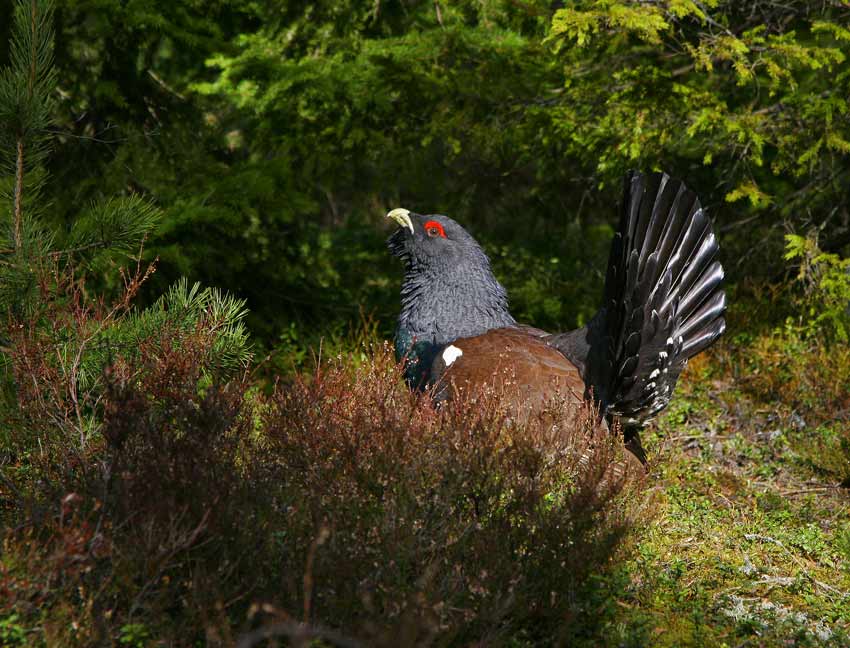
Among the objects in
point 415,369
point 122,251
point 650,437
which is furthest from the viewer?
point 650,437

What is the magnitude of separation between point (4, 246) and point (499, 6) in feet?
16.0

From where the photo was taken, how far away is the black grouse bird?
512 cm

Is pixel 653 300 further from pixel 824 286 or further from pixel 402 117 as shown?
pixel 402 117

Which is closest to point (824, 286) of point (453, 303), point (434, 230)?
point (453, 303)

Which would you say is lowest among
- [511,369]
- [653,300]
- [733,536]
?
[733,536]

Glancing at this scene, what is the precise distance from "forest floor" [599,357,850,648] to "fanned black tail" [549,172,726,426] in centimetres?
49

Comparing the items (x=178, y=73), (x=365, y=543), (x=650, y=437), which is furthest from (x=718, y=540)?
(x=178, y=73)

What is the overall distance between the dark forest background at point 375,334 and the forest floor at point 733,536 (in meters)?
0.03

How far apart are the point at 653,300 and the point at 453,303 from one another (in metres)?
1.59

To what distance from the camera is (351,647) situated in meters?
2.77

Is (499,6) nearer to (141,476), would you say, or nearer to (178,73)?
(178,73)

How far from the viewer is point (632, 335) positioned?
16.6ft

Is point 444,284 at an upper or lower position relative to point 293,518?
lower

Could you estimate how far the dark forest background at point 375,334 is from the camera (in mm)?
3514
